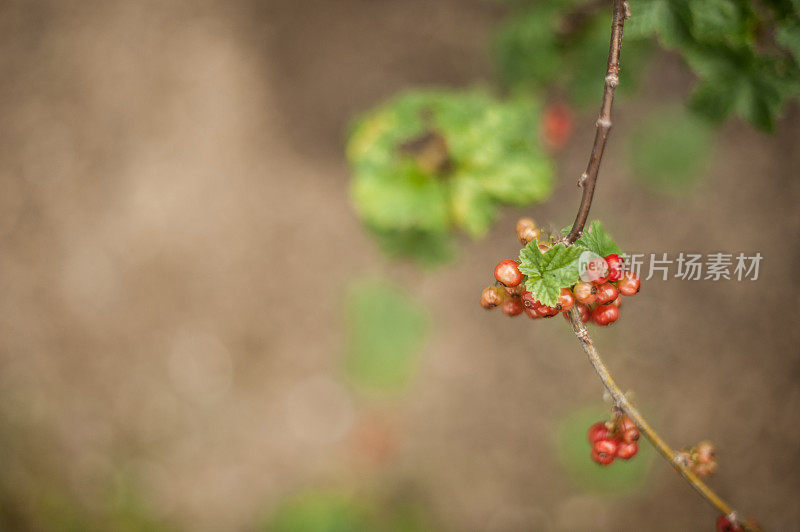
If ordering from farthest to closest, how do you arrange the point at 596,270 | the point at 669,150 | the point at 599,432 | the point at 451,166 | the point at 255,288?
the point at 255,288 → the point at 669,150 → the point at 451,166 → the point at 599,432 → the point at 596,270

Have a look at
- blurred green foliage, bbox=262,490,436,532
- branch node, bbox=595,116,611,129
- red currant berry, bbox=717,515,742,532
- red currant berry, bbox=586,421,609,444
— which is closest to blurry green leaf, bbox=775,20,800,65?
branch node, bbox=595,116,611,129

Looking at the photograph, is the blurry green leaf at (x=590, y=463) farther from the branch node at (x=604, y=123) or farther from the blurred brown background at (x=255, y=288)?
the branch node at (x=604, y=123)

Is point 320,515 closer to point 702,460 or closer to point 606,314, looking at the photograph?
point 702,460

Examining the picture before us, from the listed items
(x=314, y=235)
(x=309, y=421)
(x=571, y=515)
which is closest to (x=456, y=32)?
(x=314, y=235)

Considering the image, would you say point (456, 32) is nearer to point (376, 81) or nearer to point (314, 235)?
point (376, 81)

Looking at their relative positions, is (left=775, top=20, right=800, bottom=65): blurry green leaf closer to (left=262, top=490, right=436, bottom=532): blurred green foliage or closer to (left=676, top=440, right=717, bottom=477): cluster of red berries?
(left=676, top=440, right=717, bottom=477): cluster of red berries

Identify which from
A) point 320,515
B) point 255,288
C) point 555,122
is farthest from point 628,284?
point 320,515
